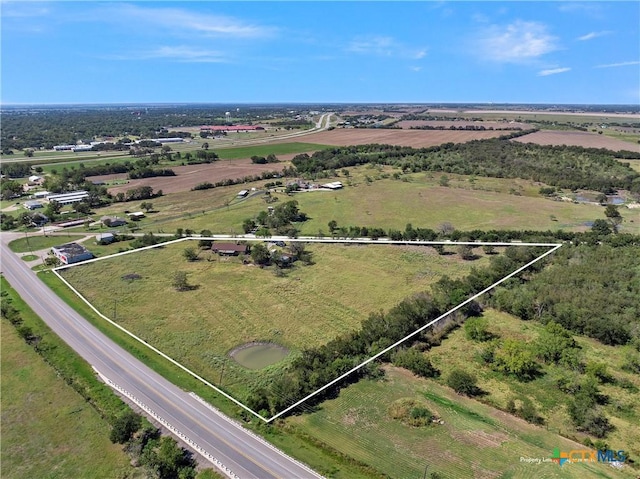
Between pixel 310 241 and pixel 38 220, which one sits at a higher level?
pixel 38 220

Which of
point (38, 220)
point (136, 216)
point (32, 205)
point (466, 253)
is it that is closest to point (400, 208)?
point (466, 253)

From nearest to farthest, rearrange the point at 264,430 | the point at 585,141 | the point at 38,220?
the point at 264,430
the point at 38,220
the point at 585,141

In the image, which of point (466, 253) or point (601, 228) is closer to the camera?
point (466, 253)

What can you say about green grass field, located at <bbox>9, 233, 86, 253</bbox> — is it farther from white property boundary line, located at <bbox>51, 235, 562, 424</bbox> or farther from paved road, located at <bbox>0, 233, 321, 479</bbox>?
paved road, located at <bbox>0, 233, 321, 479</bbox>

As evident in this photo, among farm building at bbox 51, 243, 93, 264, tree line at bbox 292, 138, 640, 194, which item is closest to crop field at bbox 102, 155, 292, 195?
tree line at bbox 292, 138, 640, 194

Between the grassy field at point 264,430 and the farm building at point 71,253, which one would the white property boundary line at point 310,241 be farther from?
the farm building at point 71,253

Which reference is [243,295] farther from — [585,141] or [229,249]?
[585,141]
